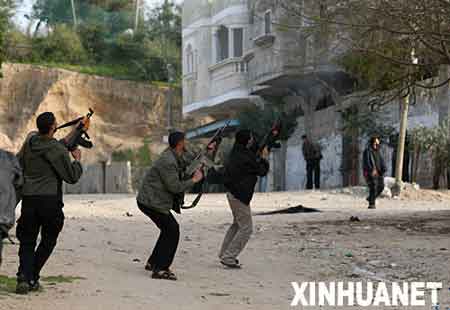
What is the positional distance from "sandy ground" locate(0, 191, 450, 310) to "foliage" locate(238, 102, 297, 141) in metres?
16.0

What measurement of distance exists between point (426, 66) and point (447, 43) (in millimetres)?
923

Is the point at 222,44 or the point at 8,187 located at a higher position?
the point at 222,44

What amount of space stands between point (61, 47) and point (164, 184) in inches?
2344

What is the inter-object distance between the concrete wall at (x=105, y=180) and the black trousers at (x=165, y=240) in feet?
92.4

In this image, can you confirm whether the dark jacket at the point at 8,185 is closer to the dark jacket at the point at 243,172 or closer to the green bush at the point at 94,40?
the dark jacket at the point at 243,172

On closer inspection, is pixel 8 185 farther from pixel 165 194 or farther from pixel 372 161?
pixel 372 161

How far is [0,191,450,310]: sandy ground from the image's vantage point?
33.0 feet

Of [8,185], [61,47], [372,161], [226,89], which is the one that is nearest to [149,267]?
[8,185]

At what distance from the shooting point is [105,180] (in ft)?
133

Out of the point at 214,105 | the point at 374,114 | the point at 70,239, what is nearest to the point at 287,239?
the point at 70,239

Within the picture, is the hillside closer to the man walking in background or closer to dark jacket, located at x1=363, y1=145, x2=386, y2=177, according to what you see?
the man walking in background

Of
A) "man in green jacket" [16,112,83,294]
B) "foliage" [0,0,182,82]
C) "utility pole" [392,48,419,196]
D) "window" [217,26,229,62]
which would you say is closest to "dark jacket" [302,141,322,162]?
"utility pole" [392,48,419,196]

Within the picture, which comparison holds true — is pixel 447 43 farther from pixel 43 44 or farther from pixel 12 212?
pixel 43 44
